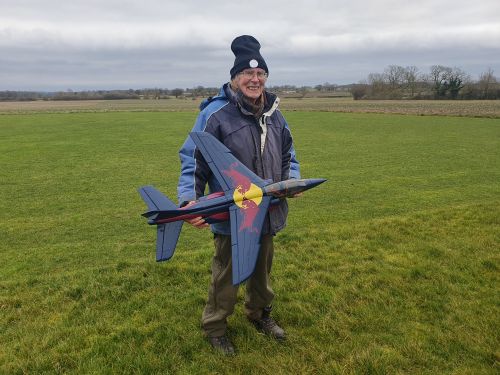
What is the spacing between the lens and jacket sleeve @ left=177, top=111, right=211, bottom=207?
3.64 metres

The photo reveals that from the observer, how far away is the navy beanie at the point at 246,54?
3.61 meters

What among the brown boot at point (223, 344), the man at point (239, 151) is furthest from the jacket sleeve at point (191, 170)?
the brown boot at point (223, 344)

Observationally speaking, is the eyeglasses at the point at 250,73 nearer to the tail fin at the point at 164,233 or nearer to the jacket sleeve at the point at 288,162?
the jacket sleeve at the point at 288,162

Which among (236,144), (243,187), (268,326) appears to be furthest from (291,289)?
(236,144)

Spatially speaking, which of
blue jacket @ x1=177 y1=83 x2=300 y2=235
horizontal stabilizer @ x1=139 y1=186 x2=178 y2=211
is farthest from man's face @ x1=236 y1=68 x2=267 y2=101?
horizontal stabilizer @ x1=139 y1=186 x2=178 y2=211

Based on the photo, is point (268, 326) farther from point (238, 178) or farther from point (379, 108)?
point (379, 108)

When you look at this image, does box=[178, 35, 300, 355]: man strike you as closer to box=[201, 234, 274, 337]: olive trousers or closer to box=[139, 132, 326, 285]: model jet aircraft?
box=[201, 234, 274, 337]: olive trousers

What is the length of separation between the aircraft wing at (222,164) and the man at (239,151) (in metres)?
0.16

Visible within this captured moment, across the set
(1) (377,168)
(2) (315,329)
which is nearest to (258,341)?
(2) (315,329)

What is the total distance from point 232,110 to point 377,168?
13.2 meters

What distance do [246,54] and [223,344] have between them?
2.89 m

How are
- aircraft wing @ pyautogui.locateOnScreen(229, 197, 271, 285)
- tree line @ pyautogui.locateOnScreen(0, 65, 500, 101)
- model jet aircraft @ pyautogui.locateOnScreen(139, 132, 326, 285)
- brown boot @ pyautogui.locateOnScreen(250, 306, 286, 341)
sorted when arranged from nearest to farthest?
1. aircraft wing @ pyautogui.locateOnScreen(229, 197, 271, 285)
2. model jet aircraft @ pyautogui.locateOnScreen(139, 132, 326, 285)
3. brown boot @ pyautogui.locateOnScreen(250, 306, 286, 341)
4. tree line @ pyautogui.locateOnScreen(0, 65, 500, 101)

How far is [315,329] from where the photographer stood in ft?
14.3

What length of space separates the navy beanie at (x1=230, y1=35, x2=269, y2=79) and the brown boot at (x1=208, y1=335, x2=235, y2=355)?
2.66 meters
